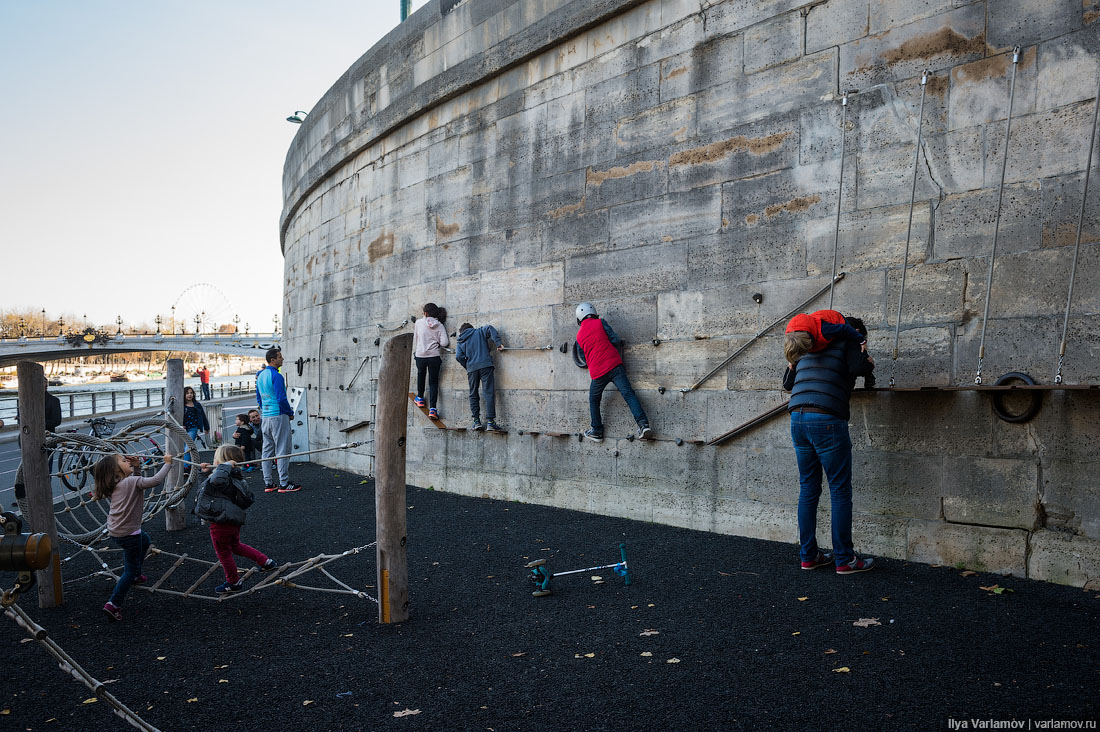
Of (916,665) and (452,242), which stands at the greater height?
Answer: (452,242)

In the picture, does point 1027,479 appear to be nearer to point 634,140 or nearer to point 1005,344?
point 1005,344

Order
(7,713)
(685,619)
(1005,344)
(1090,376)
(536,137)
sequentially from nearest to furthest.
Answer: (7,713), (685,619), (1090,376), (1005,344), (536,137)

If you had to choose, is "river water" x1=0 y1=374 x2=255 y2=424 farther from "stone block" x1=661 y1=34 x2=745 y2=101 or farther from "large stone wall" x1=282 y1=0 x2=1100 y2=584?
"stone block" x1=661 y1=34 x2=745 y2=101

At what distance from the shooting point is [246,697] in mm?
3809

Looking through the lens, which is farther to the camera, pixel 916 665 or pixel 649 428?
pixel 649 428

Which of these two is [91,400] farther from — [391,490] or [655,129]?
[391,490]

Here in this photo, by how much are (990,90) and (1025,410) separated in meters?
2.32

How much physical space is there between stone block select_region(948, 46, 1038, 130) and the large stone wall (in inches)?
0.6

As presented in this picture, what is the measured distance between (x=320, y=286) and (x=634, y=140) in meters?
7.56

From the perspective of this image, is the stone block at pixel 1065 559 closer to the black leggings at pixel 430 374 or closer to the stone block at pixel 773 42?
the stone block at pixel 773 42

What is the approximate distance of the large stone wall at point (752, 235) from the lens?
5.43 metres

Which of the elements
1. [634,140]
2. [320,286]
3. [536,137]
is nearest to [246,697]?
[634,140]

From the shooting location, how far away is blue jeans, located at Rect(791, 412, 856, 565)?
549 centimetres

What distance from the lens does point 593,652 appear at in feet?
14.0
